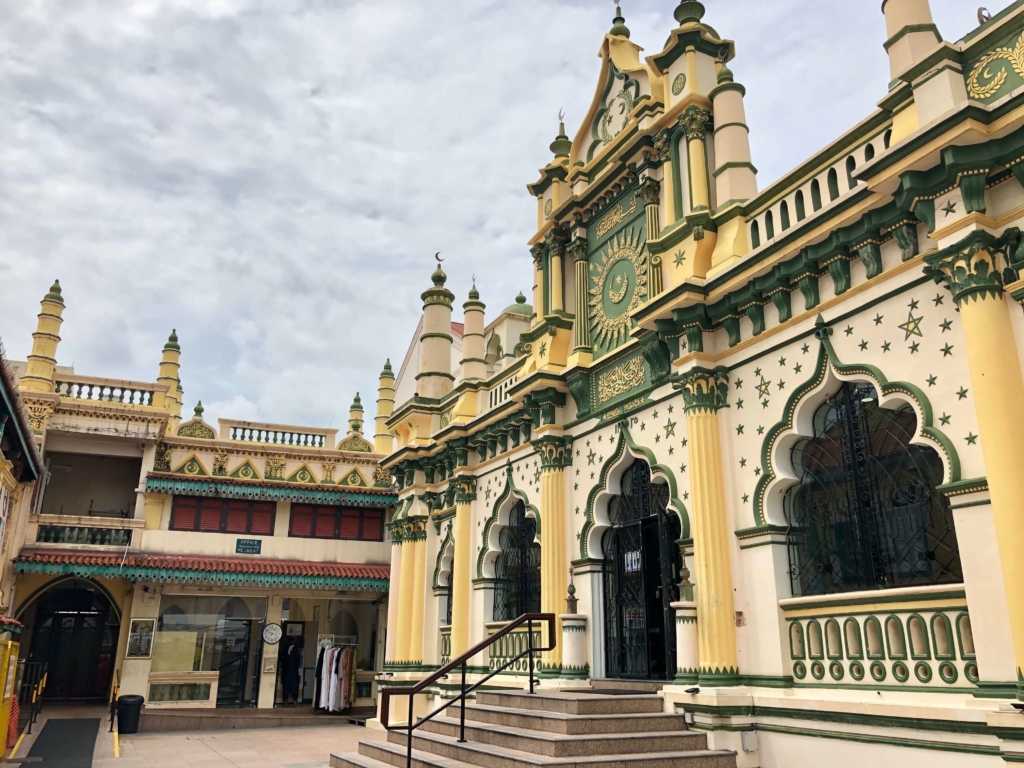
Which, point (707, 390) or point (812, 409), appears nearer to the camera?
point (812, 409)

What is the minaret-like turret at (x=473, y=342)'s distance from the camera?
1703 cm

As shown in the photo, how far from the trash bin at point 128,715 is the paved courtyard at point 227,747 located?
0.93ft

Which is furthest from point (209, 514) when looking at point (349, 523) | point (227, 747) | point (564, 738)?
point (564, 738)

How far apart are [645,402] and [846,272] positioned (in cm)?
344

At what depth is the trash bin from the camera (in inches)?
730

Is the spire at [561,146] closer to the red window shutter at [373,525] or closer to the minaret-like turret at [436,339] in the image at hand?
the minaret-like turret at [436,339]

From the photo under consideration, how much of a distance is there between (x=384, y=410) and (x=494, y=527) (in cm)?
1469

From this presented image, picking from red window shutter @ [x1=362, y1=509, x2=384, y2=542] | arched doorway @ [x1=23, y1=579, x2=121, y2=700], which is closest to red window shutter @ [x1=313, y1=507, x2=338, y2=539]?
red window shutter @ [x1=362, y1=509, x2=384, y2=542]

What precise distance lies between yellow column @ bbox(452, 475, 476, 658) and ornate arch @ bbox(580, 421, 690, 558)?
4.36 metres

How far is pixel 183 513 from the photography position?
23.4m

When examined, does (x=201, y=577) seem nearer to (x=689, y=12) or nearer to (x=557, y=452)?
(x=557, y=452)

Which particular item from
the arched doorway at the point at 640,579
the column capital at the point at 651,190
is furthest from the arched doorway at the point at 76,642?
the column capital at the point at 651,190

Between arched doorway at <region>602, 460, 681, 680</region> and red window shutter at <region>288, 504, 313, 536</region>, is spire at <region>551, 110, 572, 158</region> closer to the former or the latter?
arched doorway at <region>602, 460, 681, 680</region>

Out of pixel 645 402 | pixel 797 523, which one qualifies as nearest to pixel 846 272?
pixel 797 523
